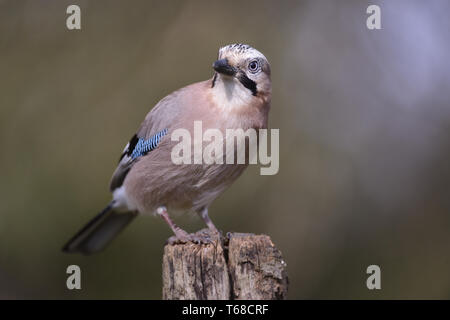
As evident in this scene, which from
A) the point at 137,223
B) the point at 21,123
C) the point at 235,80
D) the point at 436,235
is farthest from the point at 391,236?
the point at 21,123

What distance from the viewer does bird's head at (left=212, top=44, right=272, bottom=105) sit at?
4152mm

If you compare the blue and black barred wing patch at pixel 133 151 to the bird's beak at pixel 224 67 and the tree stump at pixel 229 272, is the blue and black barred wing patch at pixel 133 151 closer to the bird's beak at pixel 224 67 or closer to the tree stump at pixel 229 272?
the bird's beak at pixel 224 67

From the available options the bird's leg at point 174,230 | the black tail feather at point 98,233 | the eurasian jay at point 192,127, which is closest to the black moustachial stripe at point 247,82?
the eurasian jay at point 192,127

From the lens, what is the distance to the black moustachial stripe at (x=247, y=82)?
13.8 ft

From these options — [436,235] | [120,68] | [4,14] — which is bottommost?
[436,235]

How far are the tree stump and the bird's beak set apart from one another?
3.73 ft

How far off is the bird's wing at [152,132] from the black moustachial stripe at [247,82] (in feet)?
1.93

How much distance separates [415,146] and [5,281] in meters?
4.59

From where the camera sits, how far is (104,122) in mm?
6145

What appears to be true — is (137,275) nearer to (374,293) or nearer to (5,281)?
(5,281)

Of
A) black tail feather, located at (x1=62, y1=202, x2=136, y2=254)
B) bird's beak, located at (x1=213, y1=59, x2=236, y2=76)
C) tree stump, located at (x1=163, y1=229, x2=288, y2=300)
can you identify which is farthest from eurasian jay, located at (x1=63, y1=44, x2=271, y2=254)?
black tail feather, located at (x1=62, y1=202, x2=136, y2=254)
